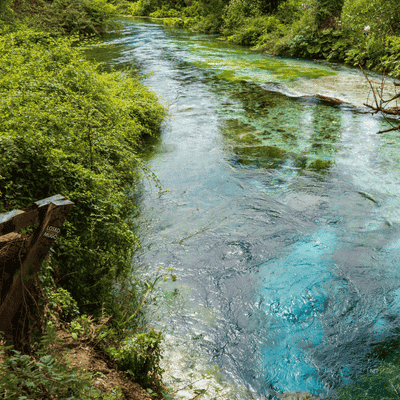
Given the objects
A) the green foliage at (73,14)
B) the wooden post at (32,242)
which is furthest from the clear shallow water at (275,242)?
the green foliage at (73,14)

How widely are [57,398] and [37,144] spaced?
2.70 m

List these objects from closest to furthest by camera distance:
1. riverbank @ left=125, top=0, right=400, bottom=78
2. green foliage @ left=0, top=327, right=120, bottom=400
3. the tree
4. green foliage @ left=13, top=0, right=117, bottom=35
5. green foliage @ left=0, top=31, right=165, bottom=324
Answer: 1. green foliage @ left=0, top=327, right=120, bottom=400
2. green foliage @ left=0, top=31, right=165, bottom=324
3. riverbank @ left=125, top=0, right=400, bottom=78
4. the tree
5. green foliage @ left=13, top=0, right=117, bottom=35

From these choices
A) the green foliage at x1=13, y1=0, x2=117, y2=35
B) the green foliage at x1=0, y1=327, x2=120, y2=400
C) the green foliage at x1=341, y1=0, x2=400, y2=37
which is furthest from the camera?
the green foliage at x1=13, y1=0, x2=117, y2=35

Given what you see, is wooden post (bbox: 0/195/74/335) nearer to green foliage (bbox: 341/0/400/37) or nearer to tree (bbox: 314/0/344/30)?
green foliage (bbox: 341/0/400/37)

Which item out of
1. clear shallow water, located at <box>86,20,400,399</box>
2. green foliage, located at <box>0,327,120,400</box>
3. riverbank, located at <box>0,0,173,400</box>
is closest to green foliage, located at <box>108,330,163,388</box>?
riverbank, located at <box>0,0,173,400</box>

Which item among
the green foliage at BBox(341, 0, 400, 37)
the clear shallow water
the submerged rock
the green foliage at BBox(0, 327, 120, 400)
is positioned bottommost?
the submerged rock

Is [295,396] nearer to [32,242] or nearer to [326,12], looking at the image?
[32,242]

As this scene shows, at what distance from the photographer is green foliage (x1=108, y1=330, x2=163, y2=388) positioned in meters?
2.91

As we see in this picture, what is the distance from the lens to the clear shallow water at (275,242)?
11.7ft

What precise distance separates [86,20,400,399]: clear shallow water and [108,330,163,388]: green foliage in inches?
15.4

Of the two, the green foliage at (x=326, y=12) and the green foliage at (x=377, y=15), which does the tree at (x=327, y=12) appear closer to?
the green foliage at (x=326, y=12)

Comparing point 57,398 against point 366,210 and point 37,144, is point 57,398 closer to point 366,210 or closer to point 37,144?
point 37,144

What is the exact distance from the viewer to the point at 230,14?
26.4 meters

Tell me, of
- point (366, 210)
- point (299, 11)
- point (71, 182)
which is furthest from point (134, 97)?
point (299, 11)
